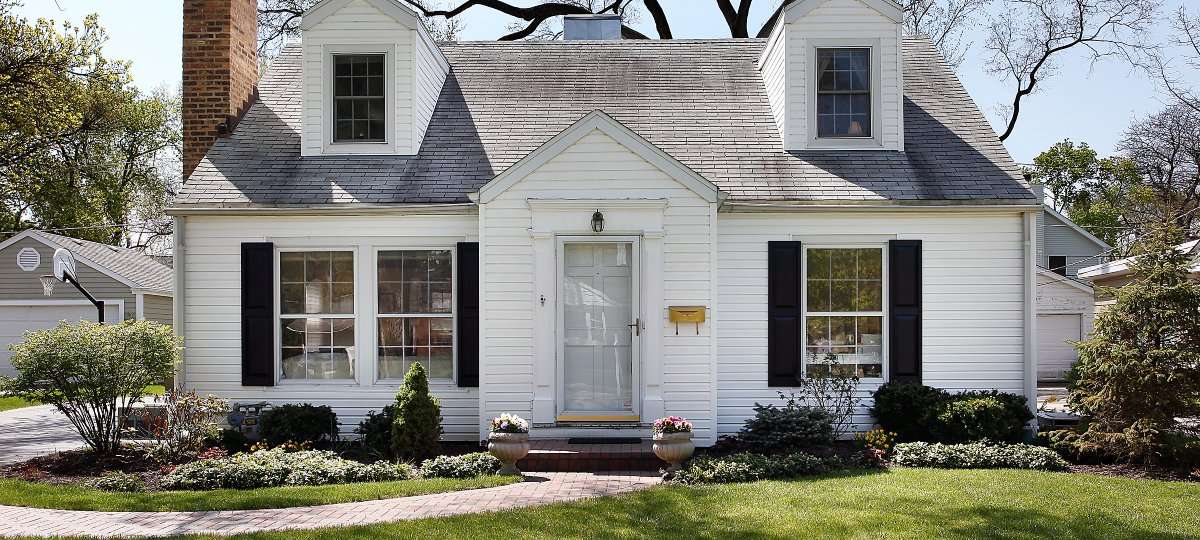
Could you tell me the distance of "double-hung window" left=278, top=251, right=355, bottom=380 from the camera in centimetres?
1121

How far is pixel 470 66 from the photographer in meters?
14.0

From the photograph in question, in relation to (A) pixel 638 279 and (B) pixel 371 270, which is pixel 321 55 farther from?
(A) pixel 638 279

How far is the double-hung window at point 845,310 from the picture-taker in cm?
1114

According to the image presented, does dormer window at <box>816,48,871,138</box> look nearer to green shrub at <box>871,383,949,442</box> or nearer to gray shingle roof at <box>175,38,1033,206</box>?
gray shingle roof at <box>175,38,1033,206</box>

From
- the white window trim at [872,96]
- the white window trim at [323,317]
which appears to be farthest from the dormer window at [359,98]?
the white window trim at [872,96]

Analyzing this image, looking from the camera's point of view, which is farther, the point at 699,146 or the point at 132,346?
the point at 699,146

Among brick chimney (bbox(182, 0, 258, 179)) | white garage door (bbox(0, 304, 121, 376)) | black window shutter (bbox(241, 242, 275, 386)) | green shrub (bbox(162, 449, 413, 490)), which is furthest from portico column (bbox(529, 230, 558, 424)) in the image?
white garage door (bbox(0, 304, 121, 376))

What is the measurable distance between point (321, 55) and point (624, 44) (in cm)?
496

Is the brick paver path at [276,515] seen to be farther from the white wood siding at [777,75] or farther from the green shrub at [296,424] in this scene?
the white wood siding at [777,75]

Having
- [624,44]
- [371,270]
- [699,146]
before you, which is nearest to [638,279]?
[699,146]

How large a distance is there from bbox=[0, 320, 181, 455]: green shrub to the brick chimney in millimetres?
3258

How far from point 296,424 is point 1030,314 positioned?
881cm

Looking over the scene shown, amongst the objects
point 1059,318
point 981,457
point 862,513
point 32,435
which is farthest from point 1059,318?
point 32,435

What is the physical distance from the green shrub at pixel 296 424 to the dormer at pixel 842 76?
22.3 feet
